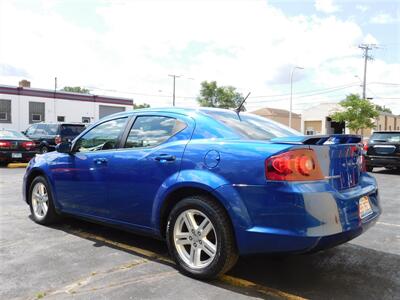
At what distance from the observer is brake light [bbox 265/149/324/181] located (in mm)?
3402

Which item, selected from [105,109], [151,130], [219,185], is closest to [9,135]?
[151,130]

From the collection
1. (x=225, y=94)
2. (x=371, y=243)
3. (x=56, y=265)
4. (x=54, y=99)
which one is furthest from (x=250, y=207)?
(x=225, y=94)

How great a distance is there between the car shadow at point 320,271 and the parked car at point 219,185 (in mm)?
323

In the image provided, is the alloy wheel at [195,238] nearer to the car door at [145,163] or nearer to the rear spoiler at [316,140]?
the car door at [145,163]

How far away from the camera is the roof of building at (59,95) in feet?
120

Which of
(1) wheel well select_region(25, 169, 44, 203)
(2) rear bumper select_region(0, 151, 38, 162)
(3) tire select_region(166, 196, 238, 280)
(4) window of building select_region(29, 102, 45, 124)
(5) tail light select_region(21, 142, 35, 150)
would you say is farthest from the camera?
(4) window of building select_region(29, 102, 45, 124)

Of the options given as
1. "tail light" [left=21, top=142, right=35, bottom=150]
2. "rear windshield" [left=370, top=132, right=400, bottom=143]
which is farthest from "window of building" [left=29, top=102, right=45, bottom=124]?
"rear windshield" [left=370, top=132, right=400, bottom=143]

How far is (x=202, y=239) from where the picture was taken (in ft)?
12.7

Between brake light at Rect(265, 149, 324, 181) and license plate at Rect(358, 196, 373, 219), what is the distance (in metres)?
0.60

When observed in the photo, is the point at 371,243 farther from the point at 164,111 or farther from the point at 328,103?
the point at 328,103

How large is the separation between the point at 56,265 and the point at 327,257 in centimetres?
271

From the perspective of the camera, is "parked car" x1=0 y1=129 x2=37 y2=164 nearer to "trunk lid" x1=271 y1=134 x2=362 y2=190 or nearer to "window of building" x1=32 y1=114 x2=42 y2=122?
"trunk lid" x1=271 y1=134 x2=362 y2=190

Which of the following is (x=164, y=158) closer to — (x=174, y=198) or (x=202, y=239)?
(x=174, y=198)

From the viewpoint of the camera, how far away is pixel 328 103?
64.6 m
